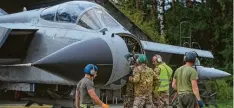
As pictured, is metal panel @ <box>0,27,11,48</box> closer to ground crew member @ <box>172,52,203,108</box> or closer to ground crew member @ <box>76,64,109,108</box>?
ground crew member @ <box>76,64,109,108</box>

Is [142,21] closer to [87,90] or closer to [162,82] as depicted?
[162,82]

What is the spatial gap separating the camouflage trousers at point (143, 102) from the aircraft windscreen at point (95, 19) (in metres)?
1.62

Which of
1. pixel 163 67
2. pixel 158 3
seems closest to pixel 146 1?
pixel 158 3

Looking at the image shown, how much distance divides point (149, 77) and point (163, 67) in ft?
4.47

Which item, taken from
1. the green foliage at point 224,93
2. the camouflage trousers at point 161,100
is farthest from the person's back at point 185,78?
the green foliage at point 224,93

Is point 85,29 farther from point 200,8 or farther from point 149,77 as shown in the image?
point 200,8

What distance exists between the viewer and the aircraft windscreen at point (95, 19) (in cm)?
904

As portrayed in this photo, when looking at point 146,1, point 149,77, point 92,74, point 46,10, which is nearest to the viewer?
point 92,74

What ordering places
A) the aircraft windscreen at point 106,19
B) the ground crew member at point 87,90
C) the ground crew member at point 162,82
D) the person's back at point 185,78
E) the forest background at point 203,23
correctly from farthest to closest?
the forest background at point 203,23
the ground crew member at point 162,82
the aircraft windscreen at point 106,19
the person's back at point 185,78
the ground crew member at point 87,90

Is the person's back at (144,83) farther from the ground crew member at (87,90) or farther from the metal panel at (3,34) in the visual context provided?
the metal panel at (3,34)

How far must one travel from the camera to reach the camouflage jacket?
341 inches

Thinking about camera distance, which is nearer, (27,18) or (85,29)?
(85,29)

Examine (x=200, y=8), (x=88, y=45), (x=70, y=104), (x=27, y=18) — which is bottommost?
(x=70, y=104)

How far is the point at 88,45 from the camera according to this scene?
8039mm
